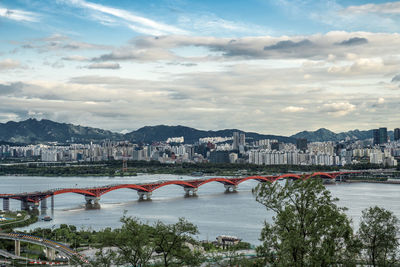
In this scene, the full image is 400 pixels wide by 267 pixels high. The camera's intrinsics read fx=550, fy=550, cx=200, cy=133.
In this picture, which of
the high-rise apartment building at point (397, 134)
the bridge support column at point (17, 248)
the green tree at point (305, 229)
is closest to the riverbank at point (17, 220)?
the bridge support column at point (17, 248)

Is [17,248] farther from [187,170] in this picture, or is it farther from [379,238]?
[187,170]

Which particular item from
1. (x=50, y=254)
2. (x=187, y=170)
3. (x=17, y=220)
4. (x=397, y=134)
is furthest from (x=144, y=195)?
(x=397, y=134)

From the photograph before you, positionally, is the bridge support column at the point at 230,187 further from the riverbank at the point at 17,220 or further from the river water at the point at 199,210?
the riverbank at the point at 17,220

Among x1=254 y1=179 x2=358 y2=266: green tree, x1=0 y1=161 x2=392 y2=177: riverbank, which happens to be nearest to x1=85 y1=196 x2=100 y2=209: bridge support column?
x1=254 y1=179 x2=358 y2=266: green tree

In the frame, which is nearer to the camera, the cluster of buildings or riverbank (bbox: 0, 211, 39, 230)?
riverbank (bbox: 0, 211, 39, 230)

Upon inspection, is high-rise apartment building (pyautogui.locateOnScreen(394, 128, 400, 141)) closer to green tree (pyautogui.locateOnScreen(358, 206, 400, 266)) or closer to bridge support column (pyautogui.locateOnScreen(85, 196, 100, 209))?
bridge support column (pyautogui.locateOnScreen(85, 196, 100, 209))

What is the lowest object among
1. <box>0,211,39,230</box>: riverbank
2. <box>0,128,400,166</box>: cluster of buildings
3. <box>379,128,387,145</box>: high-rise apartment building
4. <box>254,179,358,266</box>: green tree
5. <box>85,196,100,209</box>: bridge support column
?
<box>0,211,39,230</box>: riverbank

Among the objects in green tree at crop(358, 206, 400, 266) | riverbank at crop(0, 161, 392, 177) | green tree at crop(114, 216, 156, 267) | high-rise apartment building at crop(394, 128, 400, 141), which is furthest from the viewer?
high-rise apartment building at crop(394, 128, 400, 141)

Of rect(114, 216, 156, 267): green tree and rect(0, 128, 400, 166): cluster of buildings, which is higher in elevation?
rect(0, 128, 400, 166): cluster of buildings

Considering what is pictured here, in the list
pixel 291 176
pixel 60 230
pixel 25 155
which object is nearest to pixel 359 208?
pixel 60 230
